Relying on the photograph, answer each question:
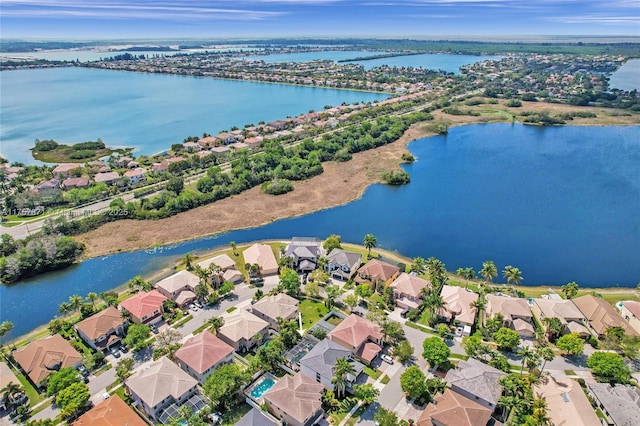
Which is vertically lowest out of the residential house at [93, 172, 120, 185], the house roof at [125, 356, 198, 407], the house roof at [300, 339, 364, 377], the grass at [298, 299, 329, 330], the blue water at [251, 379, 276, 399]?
the blue water at [251, 379, 276, 399]

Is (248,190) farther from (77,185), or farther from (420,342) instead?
(420,342)

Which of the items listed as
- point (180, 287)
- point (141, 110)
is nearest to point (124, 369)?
point (180, 287)

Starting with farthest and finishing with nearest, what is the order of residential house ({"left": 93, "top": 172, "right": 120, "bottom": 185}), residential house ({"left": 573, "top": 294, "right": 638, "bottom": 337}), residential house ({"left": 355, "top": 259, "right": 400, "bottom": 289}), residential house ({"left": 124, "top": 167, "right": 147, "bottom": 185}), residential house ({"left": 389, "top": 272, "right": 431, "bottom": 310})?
residential house ({"left": 124, "top": 167, "right": 147, "bottom": 185}), residential house ({"left": 93, "top": 172, "right": 120, "bottom": 185}), residential house ({"left": 355, "top": 259, "right": 400, "bottom": 289}), residential house ({"left": 389, "top": 272, "right": 431, "bottom": 310}), residential house ({"left": 573, "top": 294, "right": 638, "bottom": 337})

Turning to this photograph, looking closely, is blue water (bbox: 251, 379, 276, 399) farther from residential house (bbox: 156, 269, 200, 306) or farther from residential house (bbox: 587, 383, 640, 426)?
residential house (bbox: 587, 383, 640, 426)

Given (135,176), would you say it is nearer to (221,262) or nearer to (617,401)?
(221,262)

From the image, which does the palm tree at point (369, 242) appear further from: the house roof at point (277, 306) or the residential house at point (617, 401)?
the residential house at point (617, 401)

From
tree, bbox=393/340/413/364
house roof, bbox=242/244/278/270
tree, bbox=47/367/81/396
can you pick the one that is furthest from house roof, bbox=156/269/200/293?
tree, bbox=393/340/413/364

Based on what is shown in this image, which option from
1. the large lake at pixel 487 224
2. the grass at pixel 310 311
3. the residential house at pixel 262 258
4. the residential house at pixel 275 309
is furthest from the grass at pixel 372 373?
the large lake at pixel 487 224
